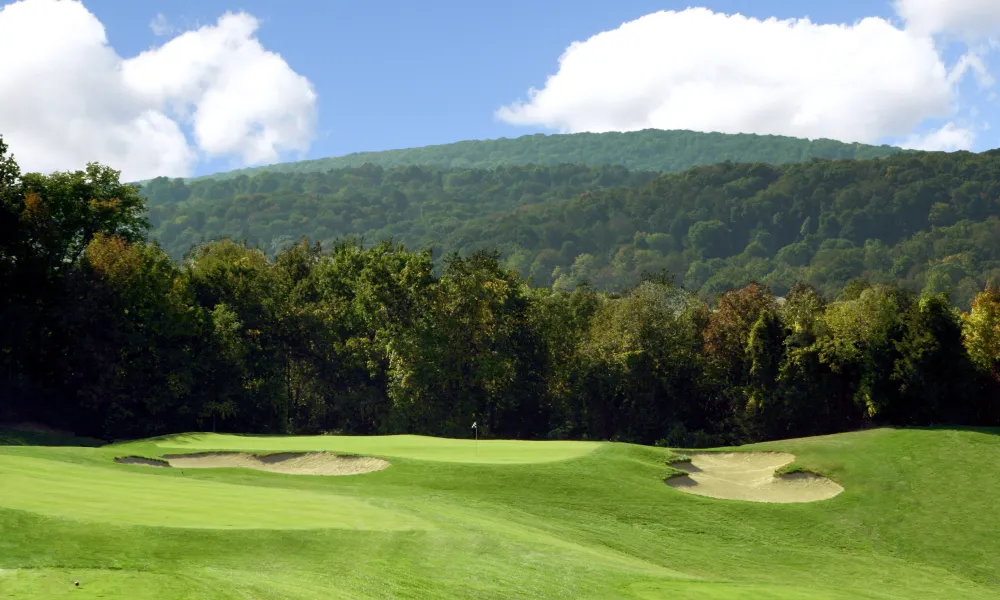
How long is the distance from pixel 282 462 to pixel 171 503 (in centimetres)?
1396

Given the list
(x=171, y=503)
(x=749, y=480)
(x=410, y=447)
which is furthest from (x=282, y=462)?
(x=749, y=480)

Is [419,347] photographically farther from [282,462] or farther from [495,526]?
[495,526]

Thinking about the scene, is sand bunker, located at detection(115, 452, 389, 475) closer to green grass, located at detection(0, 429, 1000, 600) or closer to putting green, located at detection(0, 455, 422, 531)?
green grass, located at detection(0, 429, 1000, 600)

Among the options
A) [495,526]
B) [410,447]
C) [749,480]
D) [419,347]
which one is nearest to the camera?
[495,526]

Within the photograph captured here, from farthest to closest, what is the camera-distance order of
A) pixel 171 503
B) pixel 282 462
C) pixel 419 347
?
pixel 419 347 → pixel 282 462 → pixel 171 503

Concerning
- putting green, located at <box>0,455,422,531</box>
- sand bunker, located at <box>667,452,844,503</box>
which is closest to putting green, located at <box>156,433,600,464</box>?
sand bunker, located at <box>667,452,844,503</box>

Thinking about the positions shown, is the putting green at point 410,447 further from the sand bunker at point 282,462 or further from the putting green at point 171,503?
the putting green at point 171,503

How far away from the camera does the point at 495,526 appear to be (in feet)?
70.4

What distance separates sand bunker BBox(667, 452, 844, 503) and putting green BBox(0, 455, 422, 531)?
12.7m

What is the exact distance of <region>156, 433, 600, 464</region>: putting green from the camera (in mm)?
32094

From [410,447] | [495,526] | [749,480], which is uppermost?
[410,447]

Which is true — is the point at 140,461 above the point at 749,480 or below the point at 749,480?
above

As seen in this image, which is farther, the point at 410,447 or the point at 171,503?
the point at 410,447

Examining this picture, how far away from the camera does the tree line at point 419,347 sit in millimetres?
45906
